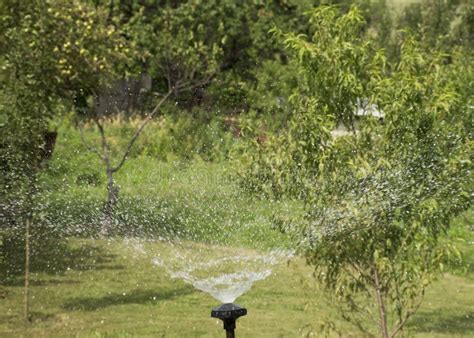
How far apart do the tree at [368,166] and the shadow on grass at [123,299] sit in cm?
487

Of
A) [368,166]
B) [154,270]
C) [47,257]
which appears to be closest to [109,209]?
[47,257]

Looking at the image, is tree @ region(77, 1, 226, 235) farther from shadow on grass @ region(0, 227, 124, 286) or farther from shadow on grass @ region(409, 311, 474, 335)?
shadow on grass @ region(409, 311, 474, 335)

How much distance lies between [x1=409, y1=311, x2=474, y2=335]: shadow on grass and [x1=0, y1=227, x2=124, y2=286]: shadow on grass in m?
4.91

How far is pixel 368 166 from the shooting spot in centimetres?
844

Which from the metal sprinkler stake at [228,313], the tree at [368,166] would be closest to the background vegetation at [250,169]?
the tree at [368,166]

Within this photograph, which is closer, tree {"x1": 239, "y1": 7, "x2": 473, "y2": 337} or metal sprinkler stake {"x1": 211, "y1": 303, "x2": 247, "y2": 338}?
metal sprinkler stake {"x1": 211, "y1": 303, "x2": 247, "y2": 338}

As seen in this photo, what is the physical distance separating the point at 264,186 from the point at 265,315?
14.1 ft

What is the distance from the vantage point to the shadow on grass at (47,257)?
49.9 ft

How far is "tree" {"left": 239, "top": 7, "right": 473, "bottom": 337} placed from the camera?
8680 millimetres

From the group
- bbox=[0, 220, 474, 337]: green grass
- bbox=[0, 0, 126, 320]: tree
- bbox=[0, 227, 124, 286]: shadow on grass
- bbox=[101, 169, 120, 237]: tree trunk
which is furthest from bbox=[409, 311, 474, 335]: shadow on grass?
bbox=[101, 169, 120, 237]: tree trunk

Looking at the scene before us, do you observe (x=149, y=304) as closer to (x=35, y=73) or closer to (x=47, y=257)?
(x=47, y=257)

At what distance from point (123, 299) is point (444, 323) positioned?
409 centimetres

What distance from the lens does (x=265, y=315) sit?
12945 millimetres

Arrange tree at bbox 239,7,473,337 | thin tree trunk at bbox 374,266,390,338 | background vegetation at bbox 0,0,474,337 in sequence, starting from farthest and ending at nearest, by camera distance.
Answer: thin tree trunk at bbox 374,266,390,338 → background vegetation at bbox 0,0,474,337 → tree at bbox 239,7,473,337
